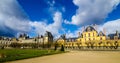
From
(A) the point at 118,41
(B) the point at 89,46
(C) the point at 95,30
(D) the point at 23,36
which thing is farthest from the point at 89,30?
(D) the point at 23,36

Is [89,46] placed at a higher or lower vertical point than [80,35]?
lower

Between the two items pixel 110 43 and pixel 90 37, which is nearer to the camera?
pixel 110 43

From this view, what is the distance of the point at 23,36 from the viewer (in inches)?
6432

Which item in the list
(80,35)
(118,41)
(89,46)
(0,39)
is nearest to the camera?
(118,41)

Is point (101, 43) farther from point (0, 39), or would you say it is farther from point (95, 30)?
point (0, 39)

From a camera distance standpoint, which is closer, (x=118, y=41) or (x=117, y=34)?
(x=118, y=41)

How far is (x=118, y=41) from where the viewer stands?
8144 centimetres

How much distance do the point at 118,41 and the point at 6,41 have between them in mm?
120268

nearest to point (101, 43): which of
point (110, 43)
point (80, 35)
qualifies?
point (110, 43)

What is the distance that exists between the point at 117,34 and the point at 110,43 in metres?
8.80

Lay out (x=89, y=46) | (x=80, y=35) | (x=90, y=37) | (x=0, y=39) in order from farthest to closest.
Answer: (x=0, y=39) → (x=80, y=35) → (x=90, y=37) → (x=89, y=46)

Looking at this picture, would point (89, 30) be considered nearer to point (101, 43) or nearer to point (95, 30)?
point (95, 30)

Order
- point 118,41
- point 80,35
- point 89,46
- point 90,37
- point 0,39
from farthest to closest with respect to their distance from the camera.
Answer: point 0,39 → point 80,35 → point 90,37 → point 89,46 → point 118,41

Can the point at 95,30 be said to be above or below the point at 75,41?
above
